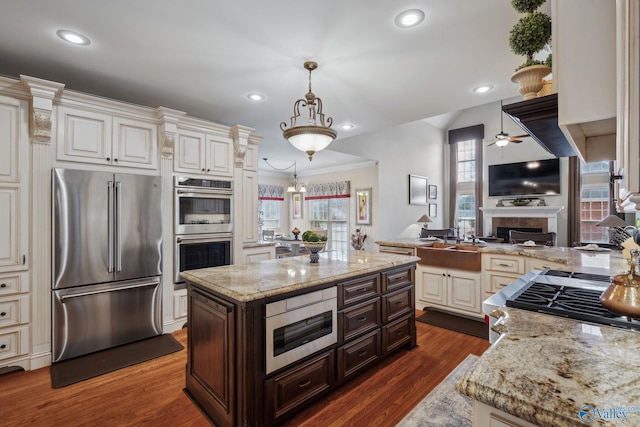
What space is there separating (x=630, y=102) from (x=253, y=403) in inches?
76.9

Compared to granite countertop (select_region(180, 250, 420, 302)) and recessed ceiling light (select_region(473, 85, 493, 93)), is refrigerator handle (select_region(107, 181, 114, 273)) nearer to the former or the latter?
granite countertop (select_region(180, 250, 420, 302))

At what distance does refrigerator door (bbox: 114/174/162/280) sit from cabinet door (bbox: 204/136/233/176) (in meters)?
0.64

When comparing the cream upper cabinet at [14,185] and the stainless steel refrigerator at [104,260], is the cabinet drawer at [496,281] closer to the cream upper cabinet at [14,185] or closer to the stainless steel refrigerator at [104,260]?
the stainless steel refrigerator at [104,260]

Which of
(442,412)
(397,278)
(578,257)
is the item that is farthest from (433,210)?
(442,412)

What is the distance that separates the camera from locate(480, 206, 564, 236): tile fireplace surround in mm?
7152

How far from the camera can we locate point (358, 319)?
232 centimetres

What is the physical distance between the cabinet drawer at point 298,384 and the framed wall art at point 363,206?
513 cm

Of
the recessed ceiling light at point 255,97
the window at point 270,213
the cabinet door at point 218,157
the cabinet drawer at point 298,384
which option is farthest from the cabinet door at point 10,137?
the window at point 270,213

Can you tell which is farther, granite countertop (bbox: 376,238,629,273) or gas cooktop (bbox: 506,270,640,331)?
granite countertop (bbox: 376,238,629,273)

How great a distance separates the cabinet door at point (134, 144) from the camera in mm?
2961

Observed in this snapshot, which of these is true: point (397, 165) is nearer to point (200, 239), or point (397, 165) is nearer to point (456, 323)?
point (456, 323)

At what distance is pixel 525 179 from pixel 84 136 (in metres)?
8.92

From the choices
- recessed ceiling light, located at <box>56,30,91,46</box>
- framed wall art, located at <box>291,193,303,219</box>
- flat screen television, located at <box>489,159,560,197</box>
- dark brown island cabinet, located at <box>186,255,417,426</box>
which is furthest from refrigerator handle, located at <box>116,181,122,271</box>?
flat screen television, located at <box>489,159,560,197</box>

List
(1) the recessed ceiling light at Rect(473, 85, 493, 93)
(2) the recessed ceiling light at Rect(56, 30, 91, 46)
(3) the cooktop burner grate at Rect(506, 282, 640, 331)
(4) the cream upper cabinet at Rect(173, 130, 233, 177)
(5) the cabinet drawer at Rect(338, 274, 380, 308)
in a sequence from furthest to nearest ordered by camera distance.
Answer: (4) the cream upper cabinet at Rect(173, 130, 233, 177), (1) the recessed ceiling light at Rect(473, 85, 493, 93), (5) the cabinet drawer at Rect(338, 274, 380, 308), (2) the recessed ceiling light at Rect(56, 30, 91, 46), (3) the cooktop burner grate at Rect(506, 282, 640, 331)
